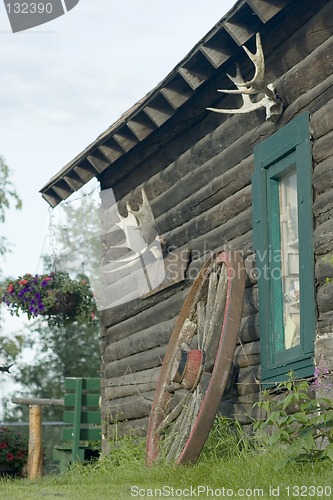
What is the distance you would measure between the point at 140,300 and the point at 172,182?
156 centimetres

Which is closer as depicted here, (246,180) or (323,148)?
(323,148)

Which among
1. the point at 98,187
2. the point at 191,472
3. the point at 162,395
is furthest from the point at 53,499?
the point at 98,187

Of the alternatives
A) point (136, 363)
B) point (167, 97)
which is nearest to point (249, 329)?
point (167, 97)

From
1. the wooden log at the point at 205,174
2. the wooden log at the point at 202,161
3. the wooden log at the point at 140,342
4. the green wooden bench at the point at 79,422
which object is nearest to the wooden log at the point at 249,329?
the wooden log at the point at 205,174

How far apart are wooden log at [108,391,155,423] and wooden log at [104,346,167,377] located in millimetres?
311

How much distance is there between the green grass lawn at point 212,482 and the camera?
18.9ft

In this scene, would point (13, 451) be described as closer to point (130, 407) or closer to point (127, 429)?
point (127, 429)

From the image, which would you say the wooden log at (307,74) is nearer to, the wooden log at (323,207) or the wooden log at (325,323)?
the wooden log at (323,207)

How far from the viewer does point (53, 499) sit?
6500mm

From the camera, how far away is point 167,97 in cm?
922

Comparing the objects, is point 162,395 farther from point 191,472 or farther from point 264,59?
point 264,59

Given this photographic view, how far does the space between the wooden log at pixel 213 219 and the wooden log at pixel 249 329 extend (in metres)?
0.96

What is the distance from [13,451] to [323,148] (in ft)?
36.0

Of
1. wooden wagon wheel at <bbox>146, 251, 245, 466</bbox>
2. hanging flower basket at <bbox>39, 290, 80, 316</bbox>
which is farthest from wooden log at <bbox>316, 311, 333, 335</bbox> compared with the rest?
hanging flower basket at <bbox>39, 290, 80, 316</bbox>
